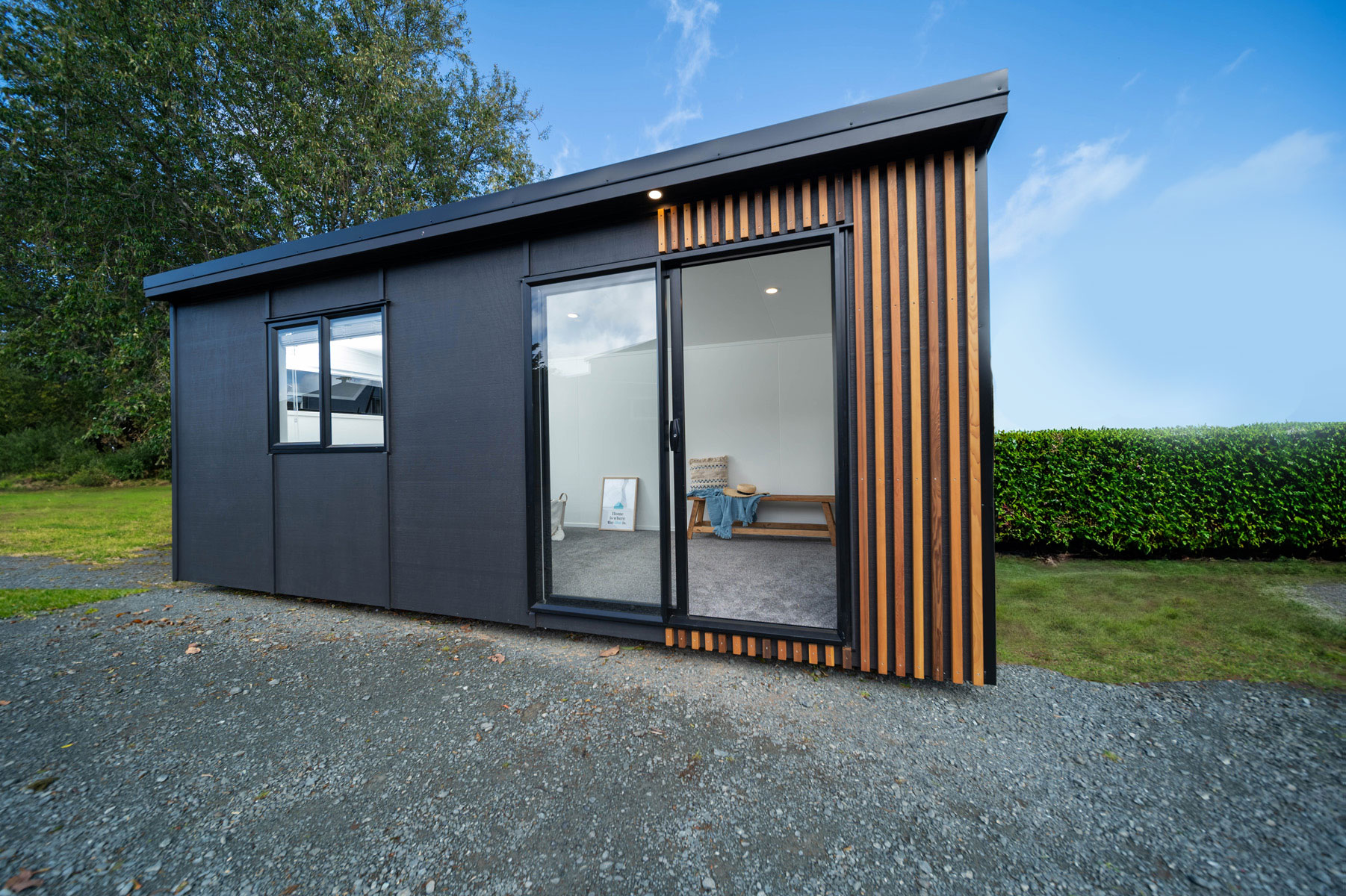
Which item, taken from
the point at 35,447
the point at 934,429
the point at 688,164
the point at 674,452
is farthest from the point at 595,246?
the point at 35,447

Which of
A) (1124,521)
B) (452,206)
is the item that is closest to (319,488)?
(452,206)

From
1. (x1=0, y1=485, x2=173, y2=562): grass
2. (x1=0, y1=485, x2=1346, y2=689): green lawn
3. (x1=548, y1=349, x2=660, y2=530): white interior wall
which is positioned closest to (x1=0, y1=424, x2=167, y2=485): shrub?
(x1=0, y1=485, x2=173, y2=562): grass

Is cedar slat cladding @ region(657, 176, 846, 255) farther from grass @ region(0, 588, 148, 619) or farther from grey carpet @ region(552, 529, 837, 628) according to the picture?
grass @ region(0, 588, 148, 619)

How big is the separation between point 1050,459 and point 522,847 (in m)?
5.10

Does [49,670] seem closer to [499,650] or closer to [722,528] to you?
[499,650]

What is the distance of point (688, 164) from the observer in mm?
2395

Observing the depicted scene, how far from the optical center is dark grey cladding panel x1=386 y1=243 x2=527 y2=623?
2.99 meters

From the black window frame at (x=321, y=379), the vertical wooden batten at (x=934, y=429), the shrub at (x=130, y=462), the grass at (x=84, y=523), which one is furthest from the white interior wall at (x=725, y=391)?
the shrub at (x=130, y=462)

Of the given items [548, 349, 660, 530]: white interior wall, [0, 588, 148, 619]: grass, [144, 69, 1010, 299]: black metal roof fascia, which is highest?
[144, 69, 1010, 299]: black metal roof fascia

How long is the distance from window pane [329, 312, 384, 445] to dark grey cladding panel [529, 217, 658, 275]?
4.37 feet

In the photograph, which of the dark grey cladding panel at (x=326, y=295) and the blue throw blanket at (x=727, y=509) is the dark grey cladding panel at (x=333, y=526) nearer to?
the dark grey cladding panel at (x=326, y=295)

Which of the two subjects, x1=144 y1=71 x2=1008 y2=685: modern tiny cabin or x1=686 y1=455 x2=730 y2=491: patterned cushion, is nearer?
x1=144 y1=71 x2=1008 y2=685: modern tiny cabin

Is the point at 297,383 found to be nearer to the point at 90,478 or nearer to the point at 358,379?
the point at 358,379

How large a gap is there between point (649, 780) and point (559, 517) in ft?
5.49
